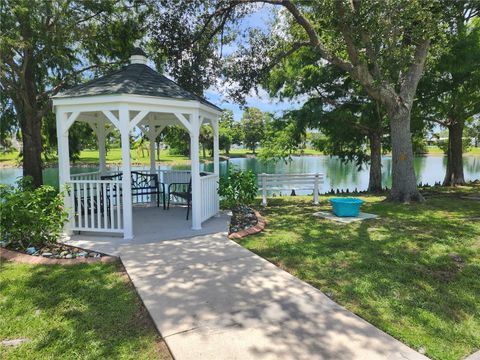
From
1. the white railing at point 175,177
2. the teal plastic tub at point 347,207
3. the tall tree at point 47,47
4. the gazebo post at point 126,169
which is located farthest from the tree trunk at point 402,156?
the tall tree at point 47,47

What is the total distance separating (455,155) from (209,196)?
1195 cm

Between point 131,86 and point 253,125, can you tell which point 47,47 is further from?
point 253,125

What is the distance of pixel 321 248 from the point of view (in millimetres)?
4949

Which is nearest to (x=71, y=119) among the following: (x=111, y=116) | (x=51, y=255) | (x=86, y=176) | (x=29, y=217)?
(x=111, y=116)

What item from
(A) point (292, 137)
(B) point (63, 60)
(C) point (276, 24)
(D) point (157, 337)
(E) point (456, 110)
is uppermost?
(C) point (276, 24)

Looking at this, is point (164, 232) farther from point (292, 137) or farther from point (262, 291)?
point (292, 137)

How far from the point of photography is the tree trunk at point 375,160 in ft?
43.0

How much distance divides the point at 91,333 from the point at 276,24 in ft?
30.1

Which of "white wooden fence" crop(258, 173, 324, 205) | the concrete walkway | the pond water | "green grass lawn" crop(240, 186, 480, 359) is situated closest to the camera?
the concrete walkway

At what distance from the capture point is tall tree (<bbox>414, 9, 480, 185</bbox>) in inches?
373

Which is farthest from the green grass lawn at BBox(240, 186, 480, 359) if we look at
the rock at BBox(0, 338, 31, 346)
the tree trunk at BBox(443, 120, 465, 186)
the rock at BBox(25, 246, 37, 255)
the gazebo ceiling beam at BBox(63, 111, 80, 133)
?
the tree trunk at BBox(443, 120, 465, 186)

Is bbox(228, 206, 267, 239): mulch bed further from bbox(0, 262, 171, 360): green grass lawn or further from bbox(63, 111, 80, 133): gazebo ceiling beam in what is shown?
bbox(63, 111, 80, 133): gazebo ceiling beam

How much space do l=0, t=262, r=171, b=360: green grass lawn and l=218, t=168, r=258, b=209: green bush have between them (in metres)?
3.38

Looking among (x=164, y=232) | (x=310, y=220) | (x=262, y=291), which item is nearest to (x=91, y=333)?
(x=262, y=291)
